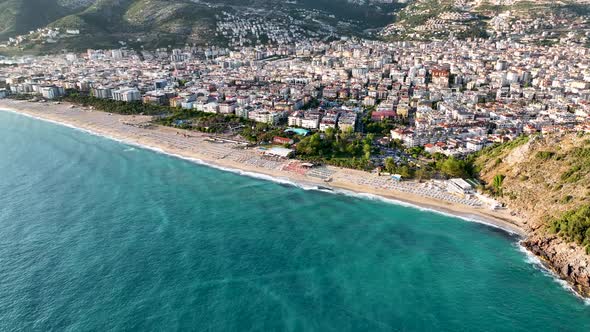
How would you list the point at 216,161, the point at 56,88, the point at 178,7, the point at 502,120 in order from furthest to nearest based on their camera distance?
1. the point at 178,7
2. the point at 56,88
3. the point at 502,120
4. the point at 216,161

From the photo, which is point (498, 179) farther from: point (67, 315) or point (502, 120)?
point (67, 315)

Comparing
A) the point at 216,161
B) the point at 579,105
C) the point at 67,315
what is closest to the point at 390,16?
the point at 579,105

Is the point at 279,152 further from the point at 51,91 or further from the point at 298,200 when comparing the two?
the point at 51,91

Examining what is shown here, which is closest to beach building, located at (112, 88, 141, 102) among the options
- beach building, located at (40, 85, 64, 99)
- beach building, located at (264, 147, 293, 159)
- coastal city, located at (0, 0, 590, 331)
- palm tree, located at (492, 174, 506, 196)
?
coastal city, located at (0, 0, 590, 331)

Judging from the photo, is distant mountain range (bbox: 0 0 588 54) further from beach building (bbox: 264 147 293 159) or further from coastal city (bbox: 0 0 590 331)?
beach building (bbox: 264 147 293 159)

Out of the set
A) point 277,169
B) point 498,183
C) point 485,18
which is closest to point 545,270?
point 498,183
